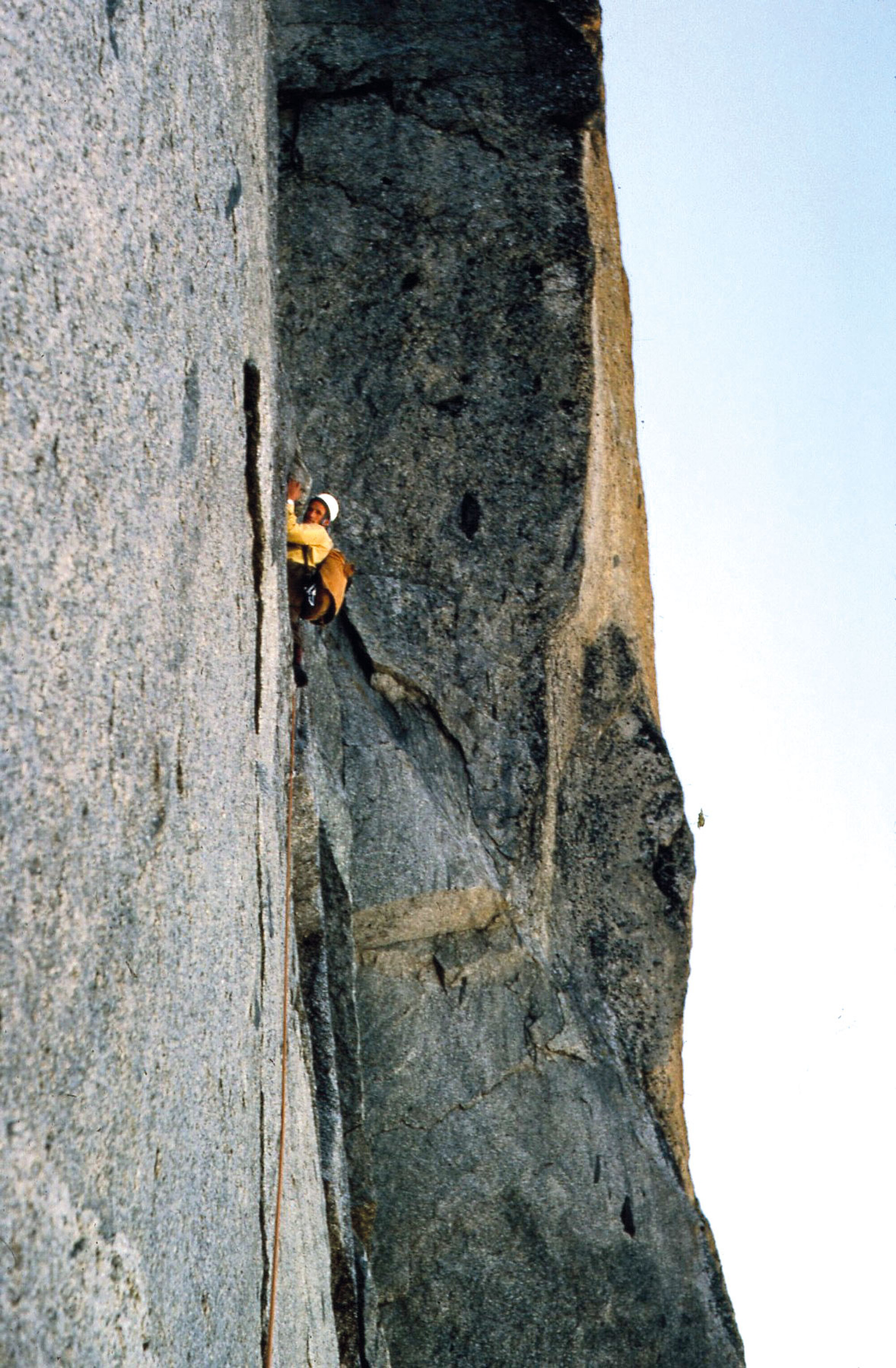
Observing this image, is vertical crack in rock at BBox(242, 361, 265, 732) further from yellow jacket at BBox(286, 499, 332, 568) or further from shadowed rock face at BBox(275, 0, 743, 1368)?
shadowed rock face at BBox(275, 0, 743, 1368)

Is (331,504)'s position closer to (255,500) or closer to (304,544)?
(304,544)

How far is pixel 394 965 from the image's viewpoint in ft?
20.3

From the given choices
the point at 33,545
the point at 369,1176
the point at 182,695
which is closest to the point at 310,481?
the point at 369,1176

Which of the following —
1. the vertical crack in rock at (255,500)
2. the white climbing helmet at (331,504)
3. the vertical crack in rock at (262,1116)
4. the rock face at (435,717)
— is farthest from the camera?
the white climbing helmet at (331,504)

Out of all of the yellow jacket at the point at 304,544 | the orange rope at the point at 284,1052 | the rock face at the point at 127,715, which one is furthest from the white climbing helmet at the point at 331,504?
the rock face at the point at 127,715

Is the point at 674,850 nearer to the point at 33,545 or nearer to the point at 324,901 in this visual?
the point at 324,901

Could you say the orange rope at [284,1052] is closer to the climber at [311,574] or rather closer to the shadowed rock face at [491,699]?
the climber at [311,574]

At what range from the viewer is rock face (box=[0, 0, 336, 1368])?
1752mm

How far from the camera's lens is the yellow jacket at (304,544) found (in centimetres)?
564

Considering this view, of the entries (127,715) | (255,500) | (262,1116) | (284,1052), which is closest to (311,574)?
(255,500)

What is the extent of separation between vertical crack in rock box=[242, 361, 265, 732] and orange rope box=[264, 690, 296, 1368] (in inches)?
29.1

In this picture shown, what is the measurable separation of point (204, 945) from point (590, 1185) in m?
3.96

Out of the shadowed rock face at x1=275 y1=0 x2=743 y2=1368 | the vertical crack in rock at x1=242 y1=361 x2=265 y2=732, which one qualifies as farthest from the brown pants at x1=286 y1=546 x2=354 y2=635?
the vertical crack in rock at x1=242 y1=361 x2=265 y2=732

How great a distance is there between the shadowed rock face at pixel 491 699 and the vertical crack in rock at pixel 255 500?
1.99 m
